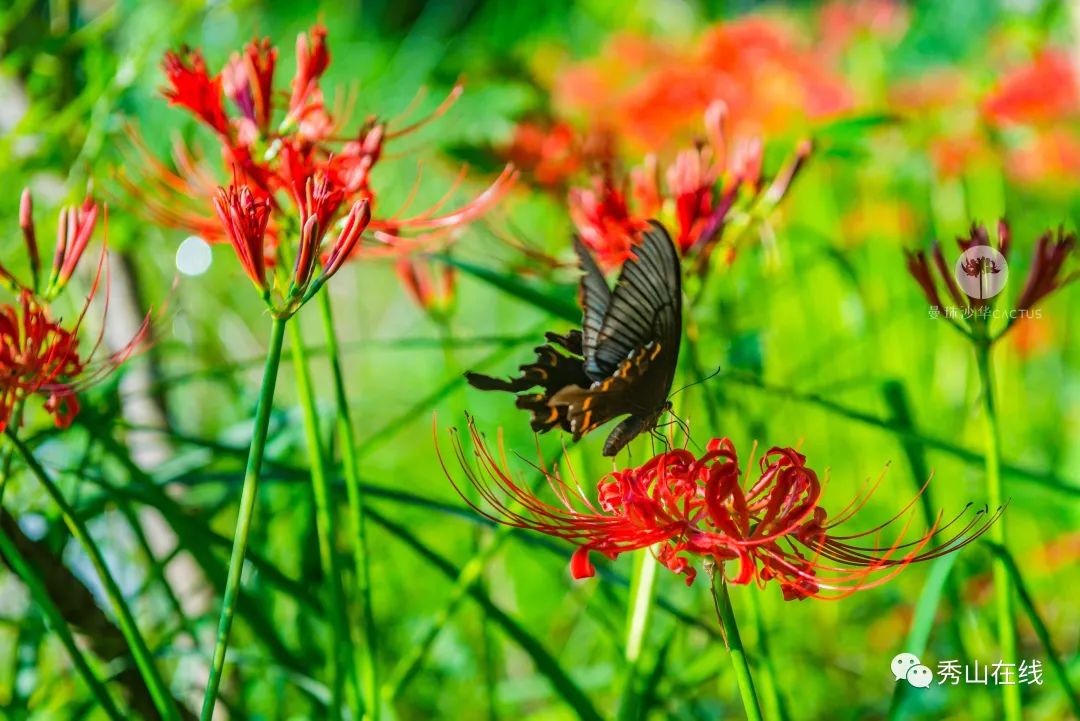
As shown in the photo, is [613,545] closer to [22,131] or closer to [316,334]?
[22,131]

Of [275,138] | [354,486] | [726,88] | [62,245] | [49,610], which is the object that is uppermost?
[726,88]

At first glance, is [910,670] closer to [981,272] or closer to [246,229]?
[981,272]

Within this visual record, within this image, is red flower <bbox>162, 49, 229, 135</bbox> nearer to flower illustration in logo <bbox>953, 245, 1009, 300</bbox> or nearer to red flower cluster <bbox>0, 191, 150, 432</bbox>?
red flower cluster <bbox>0, 191, 150, 432</bbox>

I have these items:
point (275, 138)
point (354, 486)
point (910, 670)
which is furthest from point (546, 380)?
point (910, 670)

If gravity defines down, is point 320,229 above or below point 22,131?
below

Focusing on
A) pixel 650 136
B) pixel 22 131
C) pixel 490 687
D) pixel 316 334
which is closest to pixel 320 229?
pixel 490 687

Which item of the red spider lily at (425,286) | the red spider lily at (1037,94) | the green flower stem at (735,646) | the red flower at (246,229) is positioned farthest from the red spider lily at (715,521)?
the red spider lily at (1037,94)
